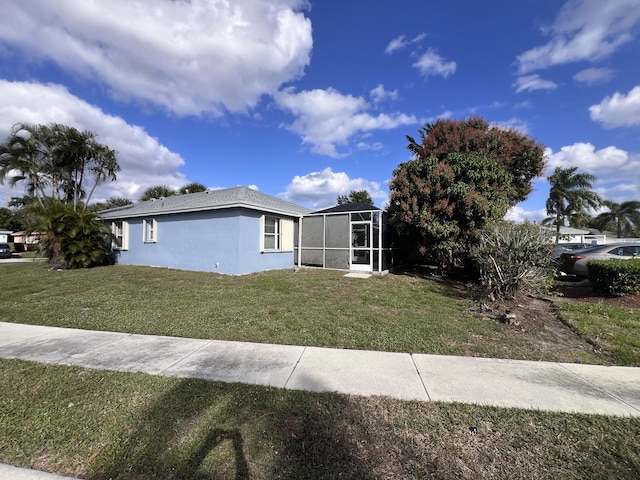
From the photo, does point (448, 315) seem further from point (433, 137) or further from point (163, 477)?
point (433, 137)

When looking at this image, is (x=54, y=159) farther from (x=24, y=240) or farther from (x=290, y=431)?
(x=290, y=431)

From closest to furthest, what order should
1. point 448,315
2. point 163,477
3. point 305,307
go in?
point 163,477, point 448,315, point 305,307

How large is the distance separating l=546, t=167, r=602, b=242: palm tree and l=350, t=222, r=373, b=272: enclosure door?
20.3 metres

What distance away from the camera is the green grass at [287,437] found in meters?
2.03

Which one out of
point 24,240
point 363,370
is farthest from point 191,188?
point 363,370

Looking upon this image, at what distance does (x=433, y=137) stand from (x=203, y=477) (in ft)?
53.6

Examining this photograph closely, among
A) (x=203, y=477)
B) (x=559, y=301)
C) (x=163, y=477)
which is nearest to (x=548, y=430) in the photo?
(x=203, y=477)

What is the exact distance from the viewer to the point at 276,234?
1320 centimetres

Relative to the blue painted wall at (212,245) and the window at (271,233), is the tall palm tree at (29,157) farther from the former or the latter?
the window at (271,233)

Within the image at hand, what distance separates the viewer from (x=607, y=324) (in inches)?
209

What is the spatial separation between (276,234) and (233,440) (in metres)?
11.2

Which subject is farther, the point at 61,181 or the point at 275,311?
the point at 61,181

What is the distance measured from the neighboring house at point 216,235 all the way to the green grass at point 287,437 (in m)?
8.54

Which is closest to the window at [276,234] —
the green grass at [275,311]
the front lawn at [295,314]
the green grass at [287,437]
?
the green grass at [275,311]
